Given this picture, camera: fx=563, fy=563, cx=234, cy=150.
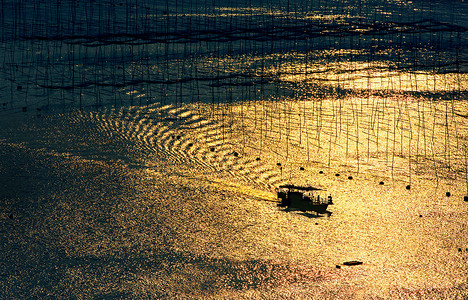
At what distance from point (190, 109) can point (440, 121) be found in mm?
5405

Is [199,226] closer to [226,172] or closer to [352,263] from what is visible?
[226,172]

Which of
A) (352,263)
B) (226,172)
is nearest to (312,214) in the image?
(352,263)

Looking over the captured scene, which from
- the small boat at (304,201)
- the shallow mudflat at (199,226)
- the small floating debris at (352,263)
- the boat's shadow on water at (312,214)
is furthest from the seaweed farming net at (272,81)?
the small floating debris at (352,263)

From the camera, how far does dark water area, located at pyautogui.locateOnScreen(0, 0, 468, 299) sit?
6.84m

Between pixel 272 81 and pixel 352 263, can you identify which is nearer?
pixel 352 263

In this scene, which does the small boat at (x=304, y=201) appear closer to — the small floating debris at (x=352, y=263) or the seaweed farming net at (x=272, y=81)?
the small floating debris at (x=352, y=263)

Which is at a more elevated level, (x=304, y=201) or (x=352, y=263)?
(x=304, y=201)

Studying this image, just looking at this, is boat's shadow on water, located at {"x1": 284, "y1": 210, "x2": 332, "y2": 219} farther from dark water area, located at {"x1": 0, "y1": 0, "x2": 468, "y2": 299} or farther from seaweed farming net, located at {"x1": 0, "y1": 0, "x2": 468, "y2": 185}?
seaweed farming net, located at {"x1": 0, "y1": 0, "x2": 468, "y2": 185}

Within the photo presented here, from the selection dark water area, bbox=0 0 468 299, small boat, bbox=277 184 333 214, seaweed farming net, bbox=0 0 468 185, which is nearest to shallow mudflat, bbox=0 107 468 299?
dark water area, bbox=0 0 468 299

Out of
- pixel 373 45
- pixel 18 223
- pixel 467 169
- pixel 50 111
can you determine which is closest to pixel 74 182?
pixel 18 223

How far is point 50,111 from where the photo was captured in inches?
478

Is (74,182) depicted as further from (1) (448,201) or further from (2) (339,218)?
(1) (448,201)

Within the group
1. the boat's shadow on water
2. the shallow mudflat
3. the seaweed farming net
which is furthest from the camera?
the seaweed farming net

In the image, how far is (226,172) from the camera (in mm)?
9570
